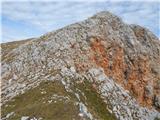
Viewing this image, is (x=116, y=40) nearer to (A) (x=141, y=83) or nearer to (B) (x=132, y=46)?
(B) (x=132, y=46)

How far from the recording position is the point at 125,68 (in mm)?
84812

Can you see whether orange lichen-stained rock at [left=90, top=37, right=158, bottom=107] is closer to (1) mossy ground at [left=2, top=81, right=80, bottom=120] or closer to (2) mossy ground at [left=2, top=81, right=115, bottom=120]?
(2) mossy ground at [left=2, top=81, right=115, bottom=120]

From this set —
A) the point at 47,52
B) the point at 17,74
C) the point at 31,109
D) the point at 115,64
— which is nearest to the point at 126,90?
the point at 115,64

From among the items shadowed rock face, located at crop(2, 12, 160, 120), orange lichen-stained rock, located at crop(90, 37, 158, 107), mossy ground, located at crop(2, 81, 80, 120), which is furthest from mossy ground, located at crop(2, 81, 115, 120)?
orange lichen-stained rock, located at crop(90, 37, 158, 107)

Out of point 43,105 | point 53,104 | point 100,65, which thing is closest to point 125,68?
point 100,65

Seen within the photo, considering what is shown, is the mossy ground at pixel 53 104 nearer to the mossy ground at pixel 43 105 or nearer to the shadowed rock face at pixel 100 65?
the mossy ground at pixel 43 105

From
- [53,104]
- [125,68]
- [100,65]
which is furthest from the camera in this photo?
[125,68]

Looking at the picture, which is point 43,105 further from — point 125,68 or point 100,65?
point 125,68

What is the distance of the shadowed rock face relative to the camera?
70.4m

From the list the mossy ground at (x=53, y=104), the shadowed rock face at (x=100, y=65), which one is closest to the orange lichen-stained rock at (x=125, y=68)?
the shadowed rock face at (x=100, y=65)

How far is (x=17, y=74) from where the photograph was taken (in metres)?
73.7

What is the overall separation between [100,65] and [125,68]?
818cm

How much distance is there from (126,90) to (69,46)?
15998 mm

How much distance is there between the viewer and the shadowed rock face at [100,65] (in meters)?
70.4
